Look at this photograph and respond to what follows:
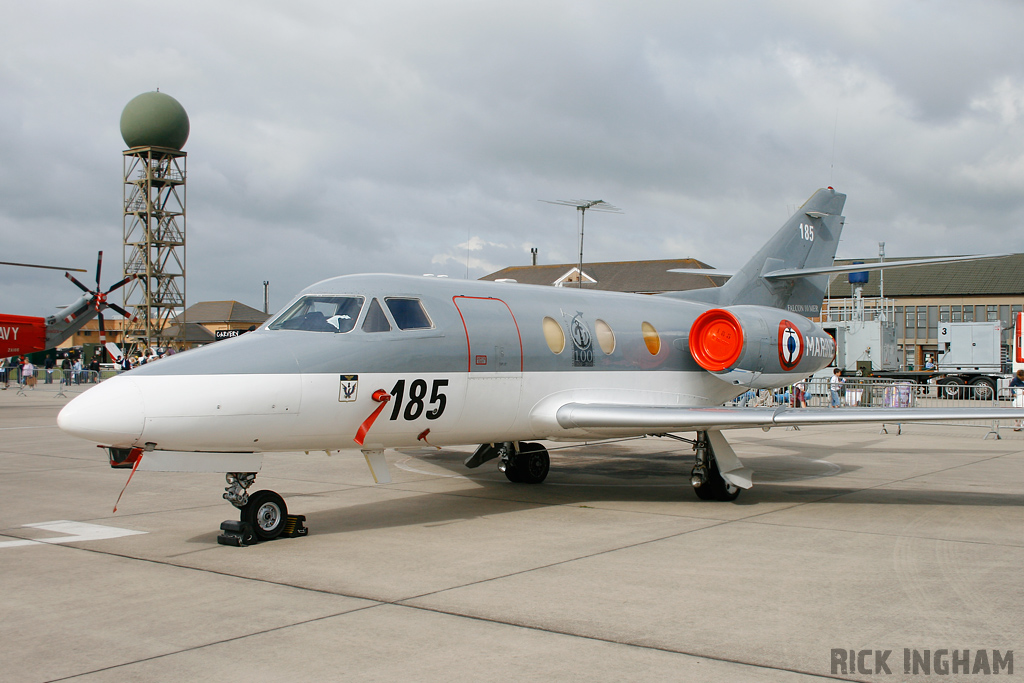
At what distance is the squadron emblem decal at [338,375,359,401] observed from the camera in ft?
25.8

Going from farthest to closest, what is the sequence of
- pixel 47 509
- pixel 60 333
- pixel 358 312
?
pixel 60 333, pixel 47 509, pixel 358 312

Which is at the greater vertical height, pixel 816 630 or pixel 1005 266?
pixel 1005 266

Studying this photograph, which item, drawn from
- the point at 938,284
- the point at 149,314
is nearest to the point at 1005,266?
the point at 938,284

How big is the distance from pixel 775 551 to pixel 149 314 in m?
68.2

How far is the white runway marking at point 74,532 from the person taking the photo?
7699 millimetres

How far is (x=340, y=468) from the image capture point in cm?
1372

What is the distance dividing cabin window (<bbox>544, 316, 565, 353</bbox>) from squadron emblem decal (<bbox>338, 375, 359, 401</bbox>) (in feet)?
9.30

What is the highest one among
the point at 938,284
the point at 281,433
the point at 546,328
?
the point at 938,284

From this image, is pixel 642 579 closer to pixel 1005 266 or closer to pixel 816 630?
pixel 816 630

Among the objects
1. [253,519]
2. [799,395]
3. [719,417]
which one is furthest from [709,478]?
[799,395]

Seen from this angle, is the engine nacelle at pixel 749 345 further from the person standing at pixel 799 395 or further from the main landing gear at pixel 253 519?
the person standing at pixel 799 395

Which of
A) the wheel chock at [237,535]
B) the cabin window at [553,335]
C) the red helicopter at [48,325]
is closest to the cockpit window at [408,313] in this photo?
the cabin window at [553,335]

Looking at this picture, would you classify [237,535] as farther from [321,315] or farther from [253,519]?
[321,315]

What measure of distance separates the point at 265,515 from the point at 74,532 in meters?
2.09
